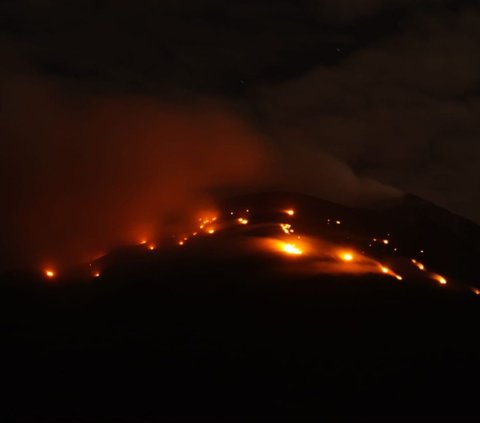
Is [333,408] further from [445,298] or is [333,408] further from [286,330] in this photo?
[445,298]

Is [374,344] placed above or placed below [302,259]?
below

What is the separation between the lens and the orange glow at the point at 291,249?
2812 cm

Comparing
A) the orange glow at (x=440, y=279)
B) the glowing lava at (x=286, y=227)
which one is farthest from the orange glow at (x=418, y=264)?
the glowing lava at (x=286, y=227)

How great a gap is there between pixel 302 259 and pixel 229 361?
11289mm

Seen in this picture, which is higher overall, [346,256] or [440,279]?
[346,256]

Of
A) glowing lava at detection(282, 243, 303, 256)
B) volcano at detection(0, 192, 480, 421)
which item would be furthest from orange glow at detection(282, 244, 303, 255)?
volcano at detection(0, 192, 480, 421)

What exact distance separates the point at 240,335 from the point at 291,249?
460 inches

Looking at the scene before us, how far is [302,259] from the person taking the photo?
26.5 m

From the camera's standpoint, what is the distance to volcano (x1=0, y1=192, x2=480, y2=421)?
549 inches

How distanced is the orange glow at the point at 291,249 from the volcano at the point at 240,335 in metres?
0.24

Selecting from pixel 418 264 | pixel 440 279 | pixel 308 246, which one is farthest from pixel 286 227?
pixel 440 279

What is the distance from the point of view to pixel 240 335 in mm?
17609

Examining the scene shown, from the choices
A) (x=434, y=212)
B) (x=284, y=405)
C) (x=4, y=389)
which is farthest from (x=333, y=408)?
(x=434, y=212)

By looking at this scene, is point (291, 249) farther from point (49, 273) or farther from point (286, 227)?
point (49, 273)
